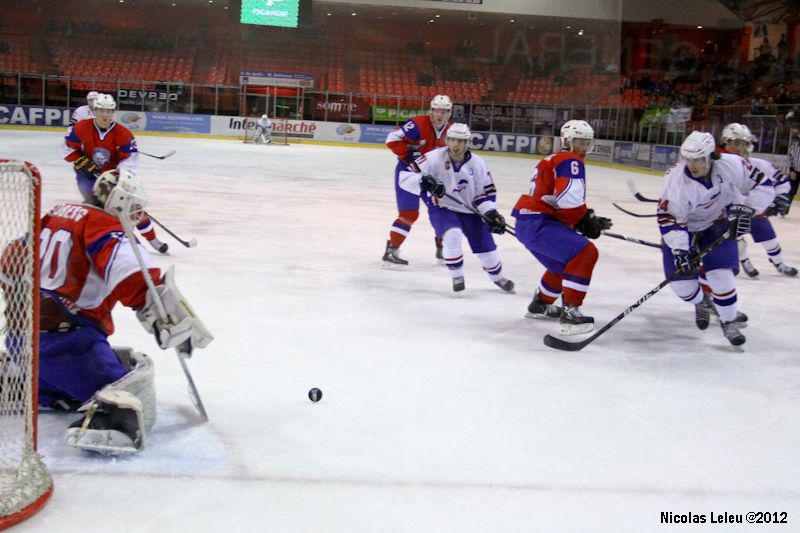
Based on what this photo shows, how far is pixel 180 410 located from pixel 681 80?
20.1m

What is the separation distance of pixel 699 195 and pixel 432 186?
4.99ft

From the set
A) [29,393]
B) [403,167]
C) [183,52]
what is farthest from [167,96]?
[29,393]

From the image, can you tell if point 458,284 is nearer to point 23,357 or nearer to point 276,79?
point 23,357

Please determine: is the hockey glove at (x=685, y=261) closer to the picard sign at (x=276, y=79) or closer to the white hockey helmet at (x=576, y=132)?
the white hockey helmet at (x=576, y=132)

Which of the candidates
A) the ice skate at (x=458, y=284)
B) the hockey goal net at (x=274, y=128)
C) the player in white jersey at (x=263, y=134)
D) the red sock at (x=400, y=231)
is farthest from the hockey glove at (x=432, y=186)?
the hockey goal net at (x=274, y=128)

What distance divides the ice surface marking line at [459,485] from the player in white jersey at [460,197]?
260 cm

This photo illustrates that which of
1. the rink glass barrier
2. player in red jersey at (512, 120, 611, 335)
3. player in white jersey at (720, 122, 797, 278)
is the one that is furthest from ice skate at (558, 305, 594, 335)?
the rink glass barrier

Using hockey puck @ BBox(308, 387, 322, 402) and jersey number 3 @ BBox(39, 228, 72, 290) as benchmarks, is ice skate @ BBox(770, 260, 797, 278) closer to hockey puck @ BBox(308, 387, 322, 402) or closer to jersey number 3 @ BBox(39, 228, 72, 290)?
hockey puck @ BBox(308, 387, 322, 402)

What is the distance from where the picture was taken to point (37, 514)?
6.51 feet

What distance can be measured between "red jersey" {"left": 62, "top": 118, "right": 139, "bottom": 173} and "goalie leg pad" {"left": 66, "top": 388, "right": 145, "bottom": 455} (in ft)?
12.7

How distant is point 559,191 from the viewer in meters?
4.05

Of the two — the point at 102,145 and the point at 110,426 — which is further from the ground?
the point at 102,145

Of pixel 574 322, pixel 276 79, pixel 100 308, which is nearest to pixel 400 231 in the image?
pixel 574 322

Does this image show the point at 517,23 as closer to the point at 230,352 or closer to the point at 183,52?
the point at 183,52
